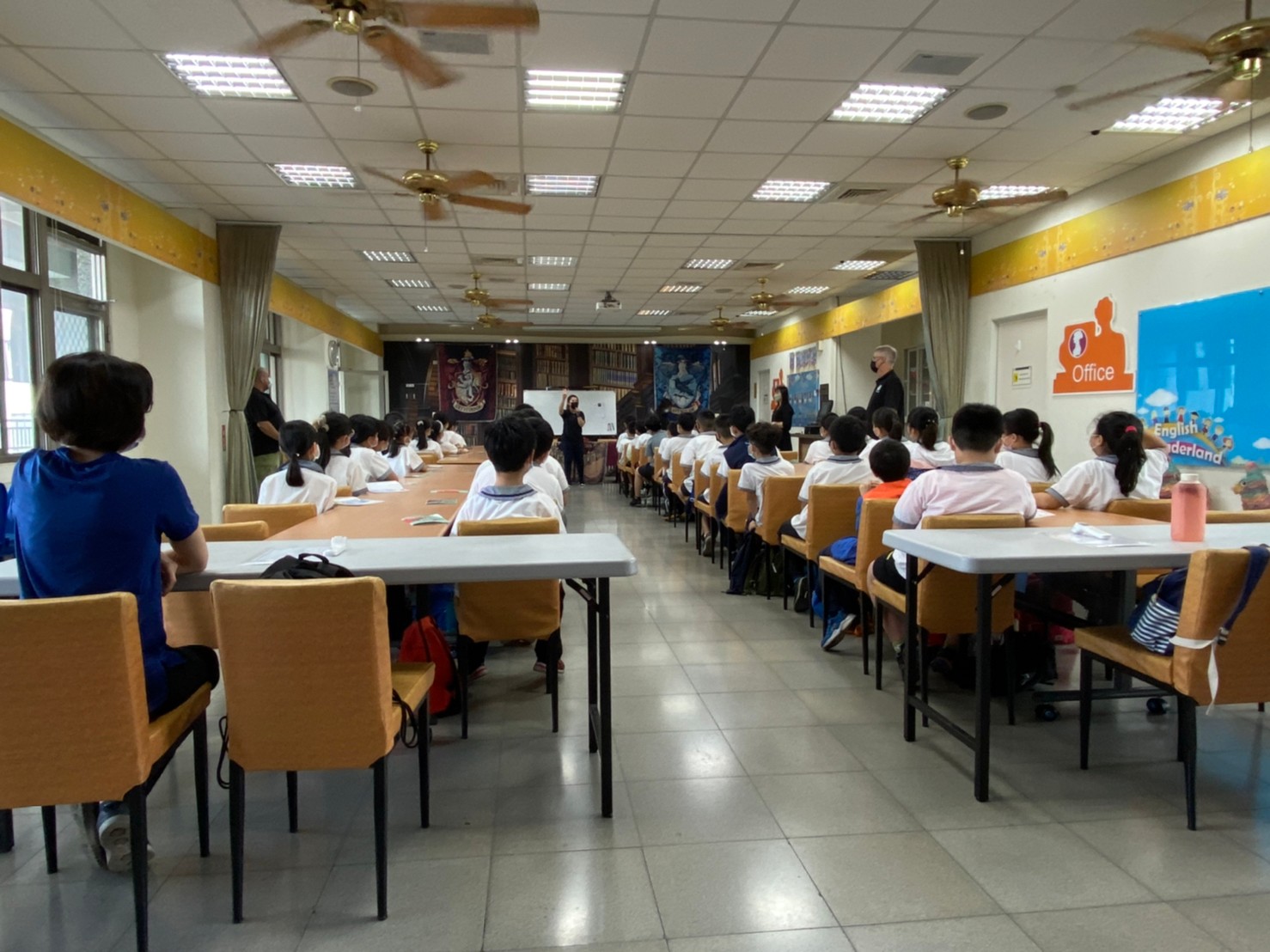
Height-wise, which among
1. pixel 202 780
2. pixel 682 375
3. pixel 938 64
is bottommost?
pixel 202 780

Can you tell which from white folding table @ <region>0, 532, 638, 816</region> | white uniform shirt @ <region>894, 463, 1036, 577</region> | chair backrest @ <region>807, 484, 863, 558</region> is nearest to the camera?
white folding table @ <region>0, 532, 638, 816</region>

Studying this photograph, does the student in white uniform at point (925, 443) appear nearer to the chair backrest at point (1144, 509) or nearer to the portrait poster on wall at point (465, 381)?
the chair backrest at point (1144, 509)

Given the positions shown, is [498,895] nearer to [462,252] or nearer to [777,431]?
[777,431]

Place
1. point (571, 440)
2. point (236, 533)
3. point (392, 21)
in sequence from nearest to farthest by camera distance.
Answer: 1. point (236, 533)
2. point (392, 21)
3. point (571, 440)

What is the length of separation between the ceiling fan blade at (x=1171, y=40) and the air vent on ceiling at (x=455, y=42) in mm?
3109

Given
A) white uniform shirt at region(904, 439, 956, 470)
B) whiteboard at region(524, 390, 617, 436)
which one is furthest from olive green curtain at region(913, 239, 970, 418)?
whiteboard at region(524, 390, 617, 436)

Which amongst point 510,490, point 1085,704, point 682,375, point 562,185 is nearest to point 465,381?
point 682,375

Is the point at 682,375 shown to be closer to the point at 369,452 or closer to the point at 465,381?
the point at 465,381

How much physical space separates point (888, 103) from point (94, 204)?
578cm

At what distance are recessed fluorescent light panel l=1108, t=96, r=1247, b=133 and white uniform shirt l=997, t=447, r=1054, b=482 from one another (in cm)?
253

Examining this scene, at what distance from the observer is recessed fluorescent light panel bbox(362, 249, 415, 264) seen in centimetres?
909

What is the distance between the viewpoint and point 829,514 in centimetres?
396

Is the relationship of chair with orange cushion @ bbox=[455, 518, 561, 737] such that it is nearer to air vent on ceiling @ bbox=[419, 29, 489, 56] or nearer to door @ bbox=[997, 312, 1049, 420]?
air vent on ceiling @ bbox=[419, 29, 489, 56]

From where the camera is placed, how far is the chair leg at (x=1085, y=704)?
2.49 metres
